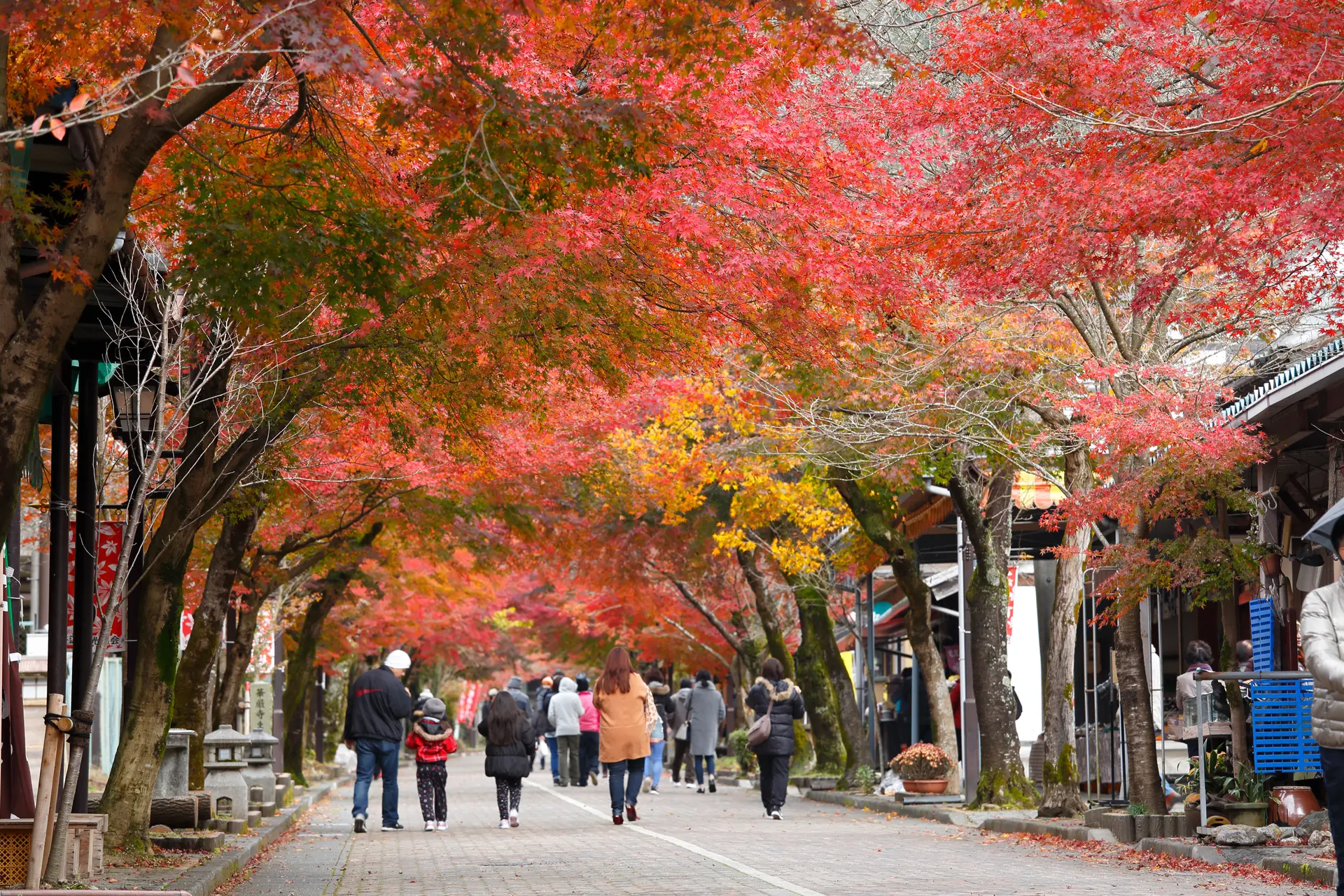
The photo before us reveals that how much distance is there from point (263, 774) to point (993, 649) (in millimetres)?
9559

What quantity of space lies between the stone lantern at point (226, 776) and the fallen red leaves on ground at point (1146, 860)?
8.11 meters

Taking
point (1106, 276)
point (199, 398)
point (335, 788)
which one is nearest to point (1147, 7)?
point (1106, 276)

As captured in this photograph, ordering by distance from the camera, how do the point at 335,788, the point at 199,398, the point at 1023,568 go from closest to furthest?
the point at 199,398
the point at 1023,568
the point at 335,788

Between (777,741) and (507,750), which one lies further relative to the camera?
(777,741)

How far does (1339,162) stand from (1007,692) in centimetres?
1146

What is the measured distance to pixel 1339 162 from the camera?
913cm

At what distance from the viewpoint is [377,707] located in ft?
60.6

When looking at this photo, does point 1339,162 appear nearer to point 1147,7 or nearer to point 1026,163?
point 1147,7

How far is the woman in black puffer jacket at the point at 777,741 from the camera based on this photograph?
1952cm

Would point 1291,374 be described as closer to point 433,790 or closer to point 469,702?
point 433,790

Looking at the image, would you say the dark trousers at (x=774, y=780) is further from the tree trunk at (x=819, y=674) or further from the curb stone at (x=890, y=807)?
the tree trunk at (x=819, y=674)

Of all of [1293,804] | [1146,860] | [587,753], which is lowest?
[1146,860]

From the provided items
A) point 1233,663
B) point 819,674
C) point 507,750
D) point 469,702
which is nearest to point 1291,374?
point 1233,663

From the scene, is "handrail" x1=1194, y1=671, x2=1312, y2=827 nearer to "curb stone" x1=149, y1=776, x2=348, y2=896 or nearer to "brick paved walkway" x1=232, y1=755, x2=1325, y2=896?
"brick paved walkway" x1=232, y1=755, x2=1325, y2=896
